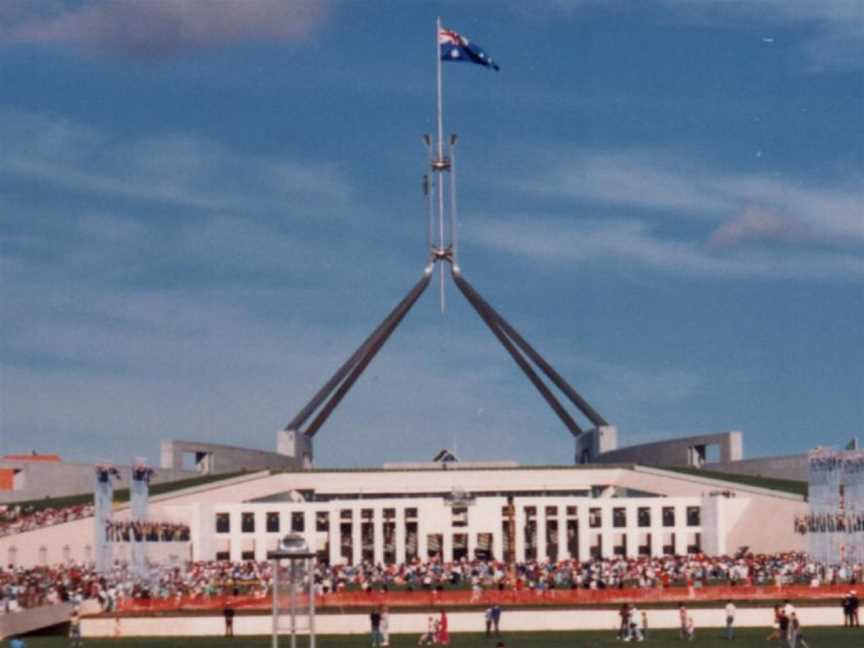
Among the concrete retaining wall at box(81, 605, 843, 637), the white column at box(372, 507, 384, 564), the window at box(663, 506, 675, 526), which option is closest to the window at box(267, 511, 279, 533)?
the white column at box(372, 507, 384, 564)

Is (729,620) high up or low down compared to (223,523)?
down

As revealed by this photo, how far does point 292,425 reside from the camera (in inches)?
4065

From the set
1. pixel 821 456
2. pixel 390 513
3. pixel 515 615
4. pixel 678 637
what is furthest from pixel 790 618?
pixel 390 513

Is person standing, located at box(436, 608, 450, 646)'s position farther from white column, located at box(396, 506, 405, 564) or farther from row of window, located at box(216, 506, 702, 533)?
white column, located at box(396, 506, 405, 564)

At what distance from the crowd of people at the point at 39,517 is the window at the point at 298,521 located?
9.94 m

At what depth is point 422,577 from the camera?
65.4 meters

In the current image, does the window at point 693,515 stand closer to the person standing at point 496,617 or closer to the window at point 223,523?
the window at point 223,523

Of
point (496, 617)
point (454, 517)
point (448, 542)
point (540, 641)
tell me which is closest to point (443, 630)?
point (540, 641)

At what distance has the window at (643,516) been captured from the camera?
85.9 meters

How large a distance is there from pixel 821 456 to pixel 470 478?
27.9 m

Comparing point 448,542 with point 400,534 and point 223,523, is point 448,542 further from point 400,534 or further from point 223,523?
point 223,523

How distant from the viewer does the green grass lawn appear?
43031mm

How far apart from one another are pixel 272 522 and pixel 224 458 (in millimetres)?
14700

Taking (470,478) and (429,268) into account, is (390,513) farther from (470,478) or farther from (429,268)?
(429,268)
